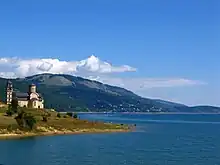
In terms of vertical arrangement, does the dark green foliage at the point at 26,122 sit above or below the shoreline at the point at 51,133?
above

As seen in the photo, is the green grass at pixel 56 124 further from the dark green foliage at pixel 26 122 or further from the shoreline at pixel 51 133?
the shoreline at pixel 51 133

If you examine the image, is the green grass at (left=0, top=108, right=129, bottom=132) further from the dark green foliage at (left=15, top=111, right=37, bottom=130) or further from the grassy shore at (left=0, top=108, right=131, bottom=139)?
the dark green foliage at (left=15, top=111, right=37, bottom=130)

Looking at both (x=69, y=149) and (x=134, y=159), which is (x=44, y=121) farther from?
(x=134, y=159)

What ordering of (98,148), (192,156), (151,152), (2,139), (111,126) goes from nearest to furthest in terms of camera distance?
(192,156)
(151,152)
(98,148)
(2,139)
(111,126)

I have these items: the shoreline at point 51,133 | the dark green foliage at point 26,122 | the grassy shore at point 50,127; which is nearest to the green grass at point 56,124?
the grassy shore at point 50,127

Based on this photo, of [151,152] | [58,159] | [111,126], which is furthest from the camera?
[111,126]

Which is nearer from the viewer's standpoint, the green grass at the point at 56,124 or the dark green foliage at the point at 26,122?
the green grass at the point at 56,124

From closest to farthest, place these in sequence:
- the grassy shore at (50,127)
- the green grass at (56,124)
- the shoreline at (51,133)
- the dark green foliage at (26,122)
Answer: the shoreline at (51,133)
the grassy shore at (50,127)
the green grass at (56,124)
the dark green foliage at (26,122)

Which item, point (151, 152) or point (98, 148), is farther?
point (98, 148)

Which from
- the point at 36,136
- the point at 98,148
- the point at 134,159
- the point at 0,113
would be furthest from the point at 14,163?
the point at 0,113

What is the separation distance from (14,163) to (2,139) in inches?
1906

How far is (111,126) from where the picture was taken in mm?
182125

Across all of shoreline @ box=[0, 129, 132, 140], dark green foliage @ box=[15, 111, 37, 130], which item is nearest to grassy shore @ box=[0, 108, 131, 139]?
shoreline @ box=[0, 129, 132, 140]

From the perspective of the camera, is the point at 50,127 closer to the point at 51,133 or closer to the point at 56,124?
the point at 51,133
